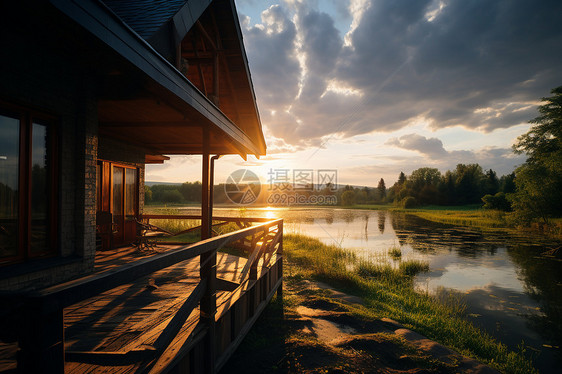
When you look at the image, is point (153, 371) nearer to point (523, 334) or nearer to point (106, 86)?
point (106, 86)

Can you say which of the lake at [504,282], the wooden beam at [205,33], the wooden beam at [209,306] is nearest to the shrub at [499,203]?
the lake at [504,282]

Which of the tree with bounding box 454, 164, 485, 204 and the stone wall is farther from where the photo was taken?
the tree with bounding box 454, 164, 485, 204

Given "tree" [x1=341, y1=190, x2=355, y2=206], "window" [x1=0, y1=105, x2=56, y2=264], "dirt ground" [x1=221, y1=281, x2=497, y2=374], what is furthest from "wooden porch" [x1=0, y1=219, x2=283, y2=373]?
"tree" [x1=341, y1=190, x2=355, y2=206]

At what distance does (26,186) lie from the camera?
3.26 m

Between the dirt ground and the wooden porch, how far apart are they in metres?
0.32

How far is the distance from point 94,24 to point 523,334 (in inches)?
313

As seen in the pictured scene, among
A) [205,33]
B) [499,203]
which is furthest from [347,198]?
[205,33]

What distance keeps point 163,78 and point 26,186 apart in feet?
6.94

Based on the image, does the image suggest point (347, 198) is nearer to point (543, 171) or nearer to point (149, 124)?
point (543, 171)

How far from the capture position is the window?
3.06m

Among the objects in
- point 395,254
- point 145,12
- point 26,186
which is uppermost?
point 145,12

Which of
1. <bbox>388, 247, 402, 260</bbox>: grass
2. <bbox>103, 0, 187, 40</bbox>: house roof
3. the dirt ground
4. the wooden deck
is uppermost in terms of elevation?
<bbox>103, 0, 187, 40</bbox>: house roof

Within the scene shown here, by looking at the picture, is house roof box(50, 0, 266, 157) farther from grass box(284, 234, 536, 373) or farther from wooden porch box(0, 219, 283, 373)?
grass box(284, 234, 536, 373)

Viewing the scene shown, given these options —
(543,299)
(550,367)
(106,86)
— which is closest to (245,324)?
(106,86)
